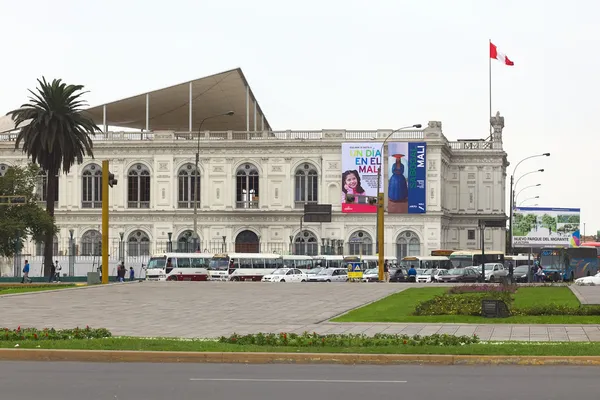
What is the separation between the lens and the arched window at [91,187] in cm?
11306

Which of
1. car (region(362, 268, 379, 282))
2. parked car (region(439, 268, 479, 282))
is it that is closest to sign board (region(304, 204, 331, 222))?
car (region(362, 268, 379, 282))

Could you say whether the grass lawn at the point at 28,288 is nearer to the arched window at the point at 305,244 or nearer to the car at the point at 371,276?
the car at the point at 371,276

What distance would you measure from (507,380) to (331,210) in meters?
89.3

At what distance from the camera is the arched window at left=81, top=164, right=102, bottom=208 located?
113m

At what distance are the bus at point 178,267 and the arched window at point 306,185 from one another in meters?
21.1

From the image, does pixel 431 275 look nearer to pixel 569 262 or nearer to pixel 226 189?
pixel 569 262

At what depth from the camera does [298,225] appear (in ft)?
362

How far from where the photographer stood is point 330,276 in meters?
83.4

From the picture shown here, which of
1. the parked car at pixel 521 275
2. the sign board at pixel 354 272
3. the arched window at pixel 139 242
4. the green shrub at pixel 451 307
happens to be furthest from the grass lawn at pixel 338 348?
the arched window at pixel 139 242

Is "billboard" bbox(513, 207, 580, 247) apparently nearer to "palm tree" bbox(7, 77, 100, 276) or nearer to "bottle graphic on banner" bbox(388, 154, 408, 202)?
"bottle graphic on banner" bbox(388, 154, 408, 202)

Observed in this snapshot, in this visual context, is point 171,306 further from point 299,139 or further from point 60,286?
point 299,139

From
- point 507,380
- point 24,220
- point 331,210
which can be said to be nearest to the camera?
point 507,380

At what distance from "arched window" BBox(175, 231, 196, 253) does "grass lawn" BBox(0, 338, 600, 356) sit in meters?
83.6

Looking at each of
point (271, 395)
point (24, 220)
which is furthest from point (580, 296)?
point (24, 220)
